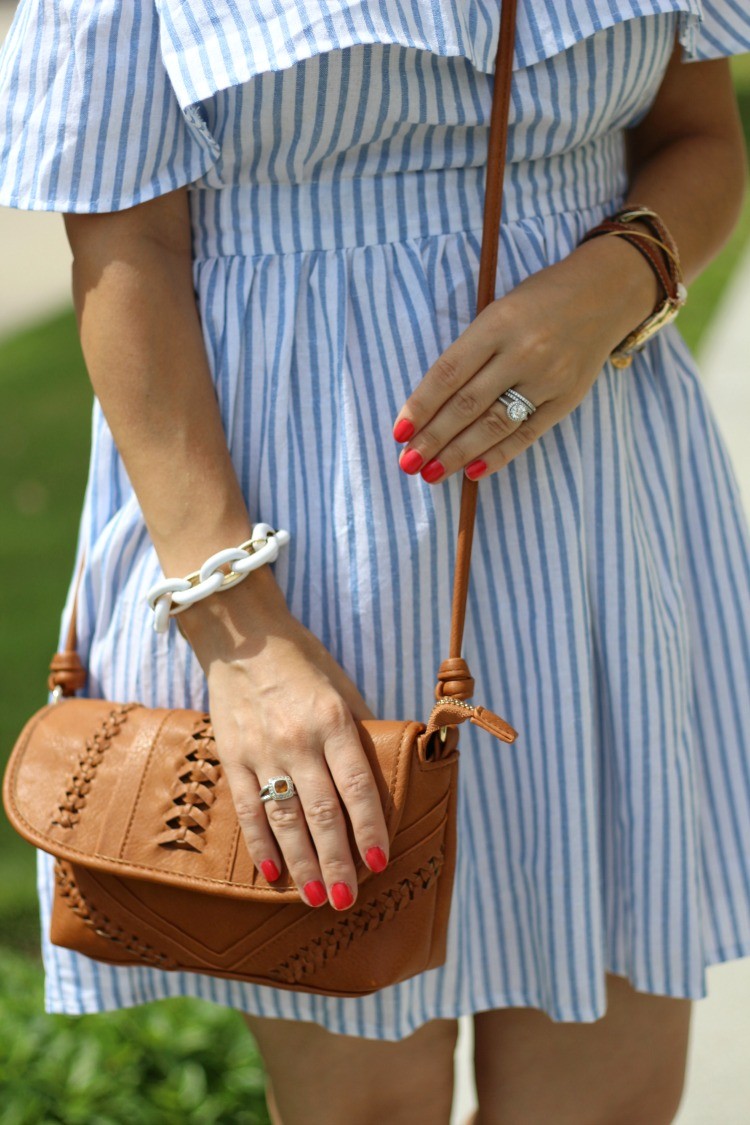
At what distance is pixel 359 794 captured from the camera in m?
1.11

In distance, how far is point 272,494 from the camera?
128cm

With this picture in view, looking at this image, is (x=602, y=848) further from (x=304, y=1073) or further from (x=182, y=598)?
(x=182, y=598)

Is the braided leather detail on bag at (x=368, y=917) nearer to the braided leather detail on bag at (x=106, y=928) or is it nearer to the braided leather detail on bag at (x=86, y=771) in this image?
the braided leather detail on bag at (x=106, y=928)

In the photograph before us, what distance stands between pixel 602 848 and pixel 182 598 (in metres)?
0.59

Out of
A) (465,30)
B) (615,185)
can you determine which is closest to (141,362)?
(465,30)

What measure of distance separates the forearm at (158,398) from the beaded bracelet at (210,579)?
0.01 metres

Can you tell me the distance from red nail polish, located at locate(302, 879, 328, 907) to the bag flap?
0.06 ft

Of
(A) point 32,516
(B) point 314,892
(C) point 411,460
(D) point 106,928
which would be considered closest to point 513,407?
(C) point 411,460

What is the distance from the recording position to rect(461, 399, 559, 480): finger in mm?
1204

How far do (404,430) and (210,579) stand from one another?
0.23 meters

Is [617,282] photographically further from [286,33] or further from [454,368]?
[286,33]

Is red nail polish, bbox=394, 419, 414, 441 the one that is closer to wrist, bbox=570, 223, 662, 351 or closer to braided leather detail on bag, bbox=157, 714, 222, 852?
wrist, bbox=570, 223, 662, 351

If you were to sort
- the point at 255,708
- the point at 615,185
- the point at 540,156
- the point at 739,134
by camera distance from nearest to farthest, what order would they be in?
→ the point at 255,708
the point at 540,156
the point at 615,185
the point at 739,134

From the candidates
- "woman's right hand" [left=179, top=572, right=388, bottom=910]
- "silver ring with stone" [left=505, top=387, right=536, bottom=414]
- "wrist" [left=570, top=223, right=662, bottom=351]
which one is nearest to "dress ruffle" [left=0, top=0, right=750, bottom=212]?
"wrist" [left=570, top=223, right=662, bottom=351]
